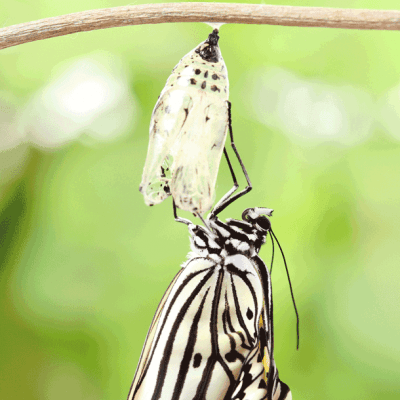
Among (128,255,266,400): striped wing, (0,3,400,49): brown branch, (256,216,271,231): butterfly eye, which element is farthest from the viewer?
(256,216,271,231): butterfly eye

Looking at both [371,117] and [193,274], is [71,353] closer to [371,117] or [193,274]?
[193,274]

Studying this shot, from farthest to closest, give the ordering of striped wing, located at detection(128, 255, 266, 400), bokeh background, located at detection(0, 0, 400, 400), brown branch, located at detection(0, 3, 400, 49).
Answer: bokeh background, located at detection(0, 0, 400, 400)
striped wing, located at detection(128, 255, 266, 400)
brown branch, located at detection(0, 3, 400, 49)

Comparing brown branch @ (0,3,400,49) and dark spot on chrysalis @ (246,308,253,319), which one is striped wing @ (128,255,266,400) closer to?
dark spot on chrysalis @ (246,308,253,319)

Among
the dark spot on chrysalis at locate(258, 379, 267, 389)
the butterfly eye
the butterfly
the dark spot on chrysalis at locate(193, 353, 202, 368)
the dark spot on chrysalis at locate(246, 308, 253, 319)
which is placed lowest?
the dark spot on chrysalis at locate(258, 379, 267, 389)

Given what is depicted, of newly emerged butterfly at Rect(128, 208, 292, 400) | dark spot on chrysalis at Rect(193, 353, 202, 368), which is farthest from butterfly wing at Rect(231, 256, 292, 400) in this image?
dark spot on chrysalis at Rect(193, 353, 202, 368)

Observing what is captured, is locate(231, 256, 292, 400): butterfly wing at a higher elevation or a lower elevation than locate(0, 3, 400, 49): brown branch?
lower

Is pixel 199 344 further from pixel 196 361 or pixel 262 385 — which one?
pixel 262 385

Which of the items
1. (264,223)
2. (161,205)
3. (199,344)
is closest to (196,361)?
(199,344)

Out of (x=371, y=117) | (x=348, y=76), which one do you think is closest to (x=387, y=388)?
(x=371, y=117)
